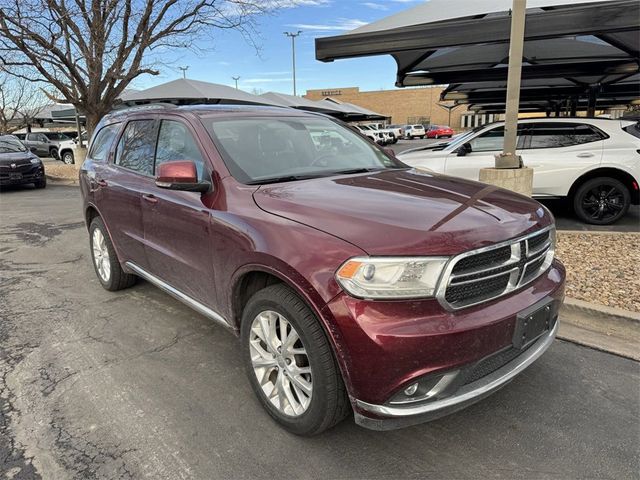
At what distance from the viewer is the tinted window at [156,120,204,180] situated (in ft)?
10.7

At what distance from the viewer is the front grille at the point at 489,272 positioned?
2.13 m

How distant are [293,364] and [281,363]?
97 millimetres

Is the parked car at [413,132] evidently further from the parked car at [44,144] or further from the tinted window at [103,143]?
the tinted window at [103,143]

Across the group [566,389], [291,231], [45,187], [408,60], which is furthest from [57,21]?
[566,389]

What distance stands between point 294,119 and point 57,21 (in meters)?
13.6

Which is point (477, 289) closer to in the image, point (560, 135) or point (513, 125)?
point (513, 125)

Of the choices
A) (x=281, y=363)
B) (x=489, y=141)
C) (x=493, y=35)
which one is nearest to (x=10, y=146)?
(x=489, y=141)

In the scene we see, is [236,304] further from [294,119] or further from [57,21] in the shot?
[57,21]

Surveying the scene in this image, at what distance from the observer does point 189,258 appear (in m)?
3.22

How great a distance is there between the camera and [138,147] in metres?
4.13

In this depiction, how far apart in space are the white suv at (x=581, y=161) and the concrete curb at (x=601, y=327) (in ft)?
12.6

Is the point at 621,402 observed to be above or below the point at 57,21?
below

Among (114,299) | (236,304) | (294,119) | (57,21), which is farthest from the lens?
(57,21)

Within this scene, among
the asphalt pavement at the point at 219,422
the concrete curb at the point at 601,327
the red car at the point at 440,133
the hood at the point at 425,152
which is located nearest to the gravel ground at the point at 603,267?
the concrete curb at the point at 601,327
